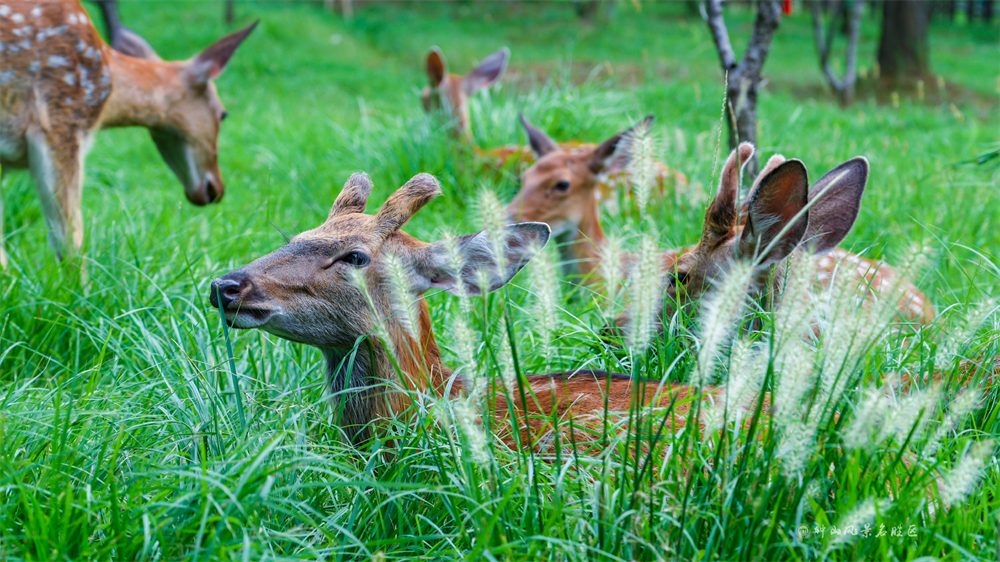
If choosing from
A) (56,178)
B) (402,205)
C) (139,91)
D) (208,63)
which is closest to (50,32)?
(56,178)

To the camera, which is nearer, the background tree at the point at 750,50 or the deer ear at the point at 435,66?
the background tree at the point at 750,50

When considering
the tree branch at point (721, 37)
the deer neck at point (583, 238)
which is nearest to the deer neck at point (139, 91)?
the deer neck at point (583, 238)

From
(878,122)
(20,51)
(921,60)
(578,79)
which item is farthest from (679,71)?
(20,51)

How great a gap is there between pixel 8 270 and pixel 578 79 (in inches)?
580

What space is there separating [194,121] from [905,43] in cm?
1479

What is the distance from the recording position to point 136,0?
2344 cm

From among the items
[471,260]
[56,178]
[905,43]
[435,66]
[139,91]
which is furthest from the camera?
[905,43]

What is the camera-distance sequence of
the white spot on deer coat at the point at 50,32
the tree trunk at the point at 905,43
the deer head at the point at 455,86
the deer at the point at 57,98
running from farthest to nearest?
the tree trunk at the point at 905,43, the deer head at the point at 455,86, the white spot on deer coat at the point at 50,32, the deer at the point at 57,98

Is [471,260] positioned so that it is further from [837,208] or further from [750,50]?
[750,50]

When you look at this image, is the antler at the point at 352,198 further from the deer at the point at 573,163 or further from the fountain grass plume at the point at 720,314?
the deer at the point at 573,163

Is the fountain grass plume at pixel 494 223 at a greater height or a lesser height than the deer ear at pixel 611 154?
greater

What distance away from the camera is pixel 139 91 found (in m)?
6.09

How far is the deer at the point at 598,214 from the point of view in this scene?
3459 mm

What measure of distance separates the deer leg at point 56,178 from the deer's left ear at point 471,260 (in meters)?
2.81
